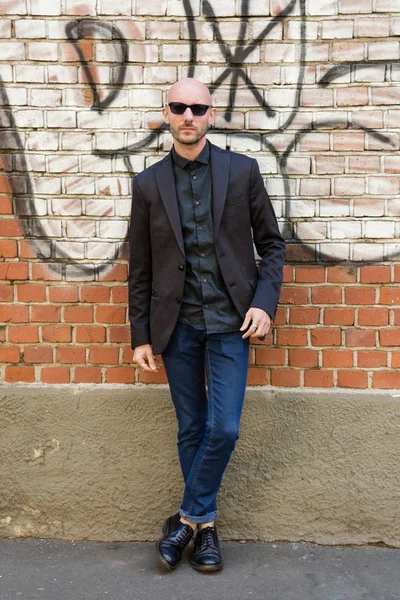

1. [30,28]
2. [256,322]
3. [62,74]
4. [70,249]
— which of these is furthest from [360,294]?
[30,28]

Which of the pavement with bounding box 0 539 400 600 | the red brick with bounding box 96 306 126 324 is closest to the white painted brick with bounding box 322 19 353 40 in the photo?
the red brick with bounding box 96 306 126 324

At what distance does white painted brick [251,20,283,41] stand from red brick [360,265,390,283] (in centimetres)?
114

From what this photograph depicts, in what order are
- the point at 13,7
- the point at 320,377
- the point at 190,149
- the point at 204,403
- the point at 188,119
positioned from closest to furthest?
the point at 188,119, the point at 190,149, the point at 204,403, the point at 13,7, the point at 320,377

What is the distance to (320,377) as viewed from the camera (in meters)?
3.53

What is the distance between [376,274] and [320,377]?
56cm

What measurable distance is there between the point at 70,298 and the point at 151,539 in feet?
4.09

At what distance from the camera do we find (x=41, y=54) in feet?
11.3

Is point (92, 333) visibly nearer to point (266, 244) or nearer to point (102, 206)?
point (102, 206)

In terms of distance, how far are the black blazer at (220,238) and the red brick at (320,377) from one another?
0.54 metres

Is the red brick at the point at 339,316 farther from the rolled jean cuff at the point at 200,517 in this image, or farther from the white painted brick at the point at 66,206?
the white painted brick at the point at 66,206

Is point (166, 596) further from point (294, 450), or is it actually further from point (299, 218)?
point (299, 218)

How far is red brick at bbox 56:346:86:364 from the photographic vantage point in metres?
3.59

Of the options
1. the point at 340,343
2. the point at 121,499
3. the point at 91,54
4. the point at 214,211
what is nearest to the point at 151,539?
the point at 121,499

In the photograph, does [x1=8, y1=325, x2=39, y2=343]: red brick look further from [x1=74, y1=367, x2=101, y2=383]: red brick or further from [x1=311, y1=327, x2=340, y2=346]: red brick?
[x1=311, y1=327, x2=340, y2=346]: red brick
